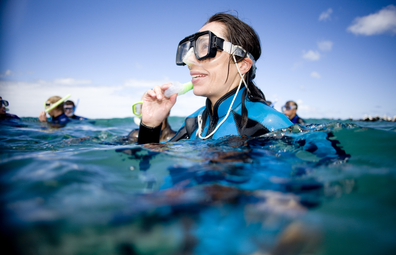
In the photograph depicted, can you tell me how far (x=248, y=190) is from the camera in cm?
101

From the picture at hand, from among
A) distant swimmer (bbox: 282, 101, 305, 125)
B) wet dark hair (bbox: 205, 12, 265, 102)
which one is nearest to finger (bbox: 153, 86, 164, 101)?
wet dark hair (bbox: 205, 12, 265, 102)

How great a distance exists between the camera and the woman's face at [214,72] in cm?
226

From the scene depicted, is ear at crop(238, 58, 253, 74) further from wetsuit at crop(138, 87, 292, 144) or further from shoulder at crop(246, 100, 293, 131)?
shoulder at crop(246, 100, 293, 131)

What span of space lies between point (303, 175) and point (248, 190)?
0.41 m

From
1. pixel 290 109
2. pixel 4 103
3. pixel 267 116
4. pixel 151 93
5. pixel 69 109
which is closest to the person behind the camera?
pixel 267 116

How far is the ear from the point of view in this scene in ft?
7.87

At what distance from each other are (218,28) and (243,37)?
0.30m

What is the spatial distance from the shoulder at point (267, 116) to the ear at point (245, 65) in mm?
454

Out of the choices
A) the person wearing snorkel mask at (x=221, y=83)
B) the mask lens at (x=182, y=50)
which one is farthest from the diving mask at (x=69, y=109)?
the person wearing snorkel mask at (x=221, y=83)

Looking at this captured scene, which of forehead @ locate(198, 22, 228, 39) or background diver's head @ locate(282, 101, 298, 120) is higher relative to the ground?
forehead @ locate(198, 22, 228, 39)

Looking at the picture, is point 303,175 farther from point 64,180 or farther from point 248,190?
point 64,180

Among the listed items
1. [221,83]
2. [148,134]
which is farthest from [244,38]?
[148,134]

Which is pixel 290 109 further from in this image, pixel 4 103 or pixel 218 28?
pixel 4 103

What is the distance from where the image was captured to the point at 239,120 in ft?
7.16
